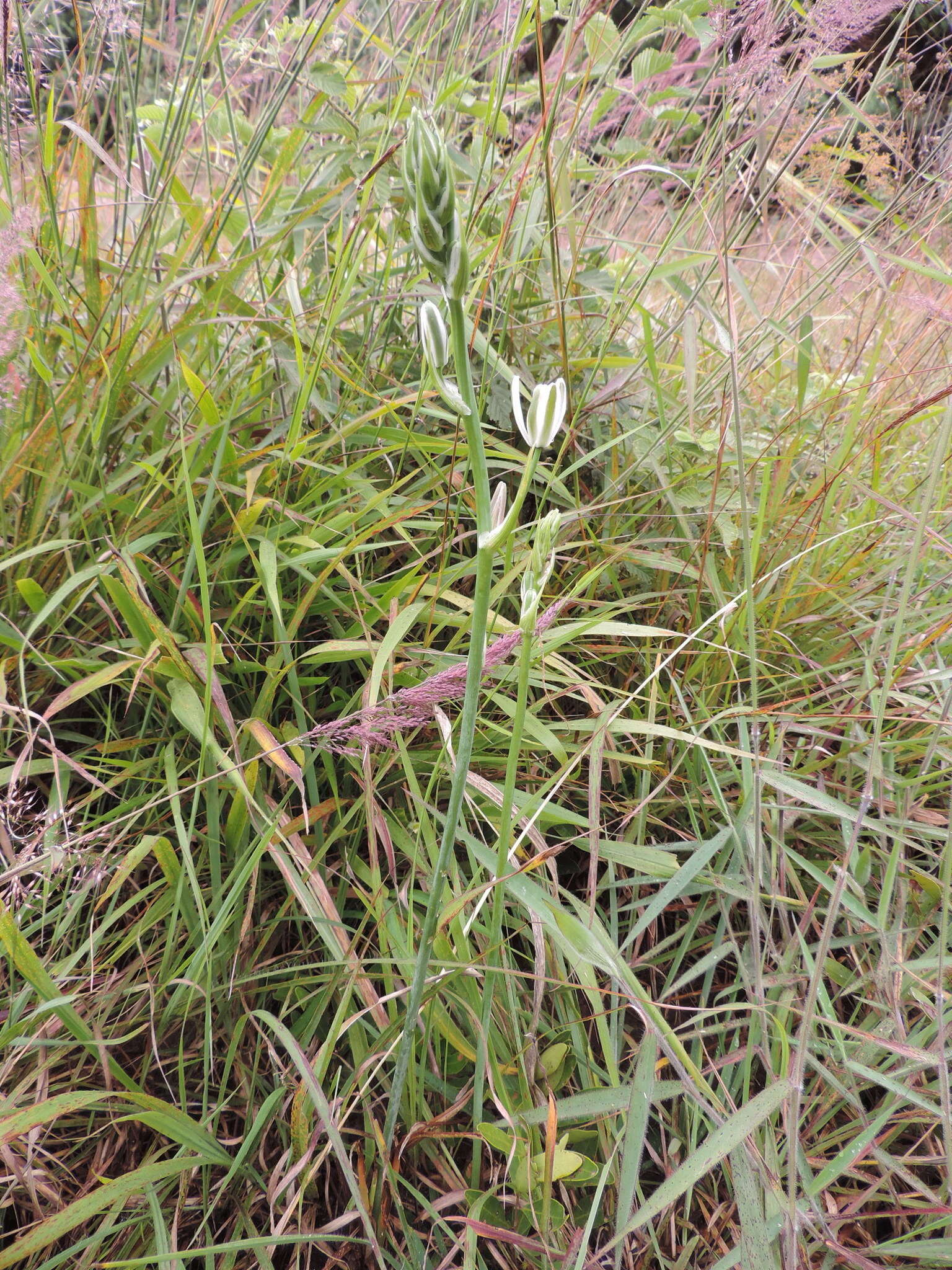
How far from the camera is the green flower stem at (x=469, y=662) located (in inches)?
22.5

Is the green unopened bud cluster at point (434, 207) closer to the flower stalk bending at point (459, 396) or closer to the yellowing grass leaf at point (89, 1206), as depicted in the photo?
the flower stalk bending at point (459, 396)

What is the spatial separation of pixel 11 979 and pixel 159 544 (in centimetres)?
74

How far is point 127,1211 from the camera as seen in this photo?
1010 mm

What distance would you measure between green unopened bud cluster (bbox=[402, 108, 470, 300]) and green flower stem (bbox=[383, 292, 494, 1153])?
0.02 metres

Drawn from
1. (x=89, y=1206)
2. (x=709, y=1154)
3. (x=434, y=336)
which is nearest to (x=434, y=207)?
(x=434, y=336)

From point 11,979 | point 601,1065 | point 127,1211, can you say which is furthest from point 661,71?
point 127,1211

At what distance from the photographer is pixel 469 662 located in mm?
736

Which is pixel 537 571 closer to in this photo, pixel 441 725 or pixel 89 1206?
pixel 441 725

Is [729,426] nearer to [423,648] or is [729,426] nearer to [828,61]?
[828,61]

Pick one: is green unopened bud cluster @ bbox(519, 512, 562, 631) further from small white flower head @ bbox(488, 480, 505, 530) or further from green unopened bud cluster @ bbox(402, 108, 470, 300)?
green unopened bud cluster @ bbox(402, 108, 470, 300)

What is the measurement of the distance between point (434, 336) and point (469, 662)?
0.93ft

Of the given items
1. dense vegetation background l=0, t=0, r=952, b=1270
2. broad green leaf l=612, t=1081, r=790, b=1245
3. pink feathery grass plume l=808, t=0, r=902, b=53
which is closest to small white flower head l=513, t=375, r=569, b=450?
dense vegetation background l=0, t=0, r=952, b=1270

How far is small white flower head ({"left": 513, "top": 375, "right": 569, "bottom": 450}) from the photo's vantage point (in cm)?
63

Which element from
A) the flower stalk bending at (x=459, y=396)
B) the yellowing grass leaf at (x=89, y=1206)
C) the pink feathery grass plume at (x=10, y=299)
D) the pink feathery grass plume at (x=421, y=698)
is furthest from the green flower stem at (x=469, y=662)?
the pink feathery grass plume at (x=10, y=299)
